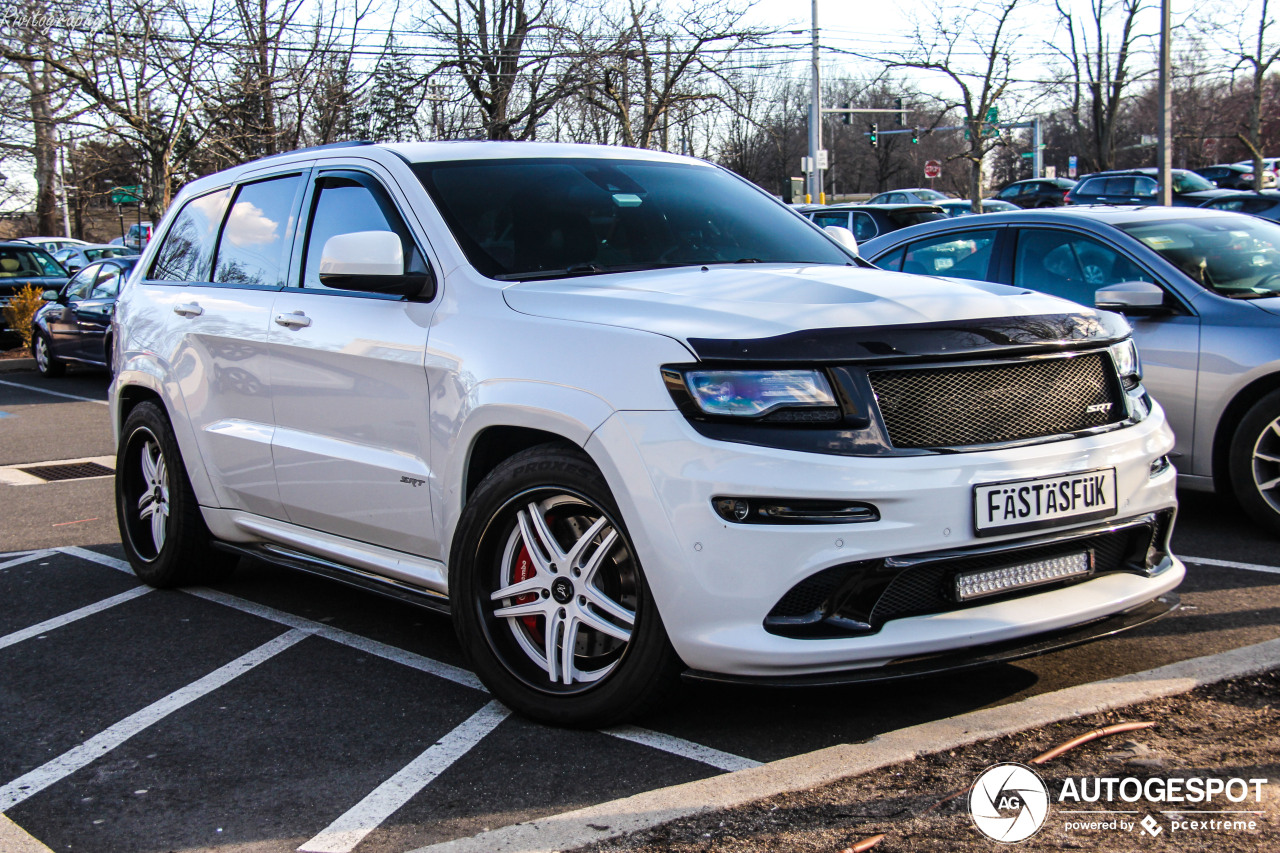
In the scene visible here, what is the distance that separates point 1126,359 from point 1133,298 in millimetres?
2347

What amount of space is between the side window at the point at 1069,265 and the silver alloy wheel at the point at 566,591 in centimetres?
392

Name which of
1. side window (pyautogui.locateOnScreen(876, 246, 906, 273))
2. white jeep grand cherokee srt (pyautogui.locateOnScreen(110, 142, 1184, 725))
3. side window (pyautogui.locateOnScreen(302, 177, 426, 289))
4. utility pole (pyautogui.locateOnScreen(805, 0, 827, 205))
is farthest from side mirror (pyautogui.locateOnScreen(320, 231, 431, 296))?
utility pole (pyautogui.locateOnScreen(805, 0, 827, 205))

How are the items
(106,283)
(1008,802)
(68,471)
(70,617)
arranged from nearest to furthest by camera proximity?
(1008,802), (70,617), (68,471), (106,283)

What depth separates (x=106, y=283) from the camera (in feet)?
56.0

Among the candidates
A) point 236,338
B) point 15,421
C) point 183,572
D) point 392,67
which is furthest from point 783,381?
point 392,67

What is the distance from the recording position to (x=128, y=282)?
20.2 feet

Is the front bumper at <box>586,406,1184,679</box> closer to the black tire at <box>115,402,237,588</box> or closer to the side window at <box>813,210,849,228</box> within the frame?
the black tire at <box>115,402,237,588</box>

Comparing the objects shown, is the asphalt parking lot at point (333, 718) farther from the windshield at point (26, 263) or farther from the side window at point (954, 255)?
the windshield at point (26, 263)

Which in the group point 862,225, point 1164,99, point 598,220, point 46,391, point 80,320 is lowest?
point 46,391

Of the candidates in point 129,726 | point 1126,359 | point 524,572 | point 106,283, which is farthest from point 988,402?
point 106,283

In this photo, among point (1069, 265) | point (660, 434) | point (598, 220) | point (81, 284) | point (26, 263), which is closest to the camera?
point (660, 434)

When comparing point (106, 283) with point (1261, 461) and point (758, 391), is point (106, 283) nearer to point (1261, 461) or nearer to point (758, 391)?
point (1261, 461)

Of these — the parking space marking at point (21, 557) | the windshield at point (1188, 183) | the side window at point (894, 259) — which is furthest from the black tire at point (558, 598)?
the windshield at point (1188, 183)

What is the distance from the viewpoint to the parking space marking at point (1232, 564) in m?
5.29
